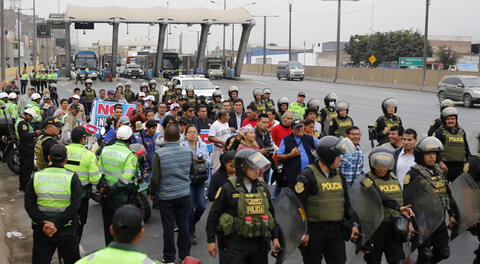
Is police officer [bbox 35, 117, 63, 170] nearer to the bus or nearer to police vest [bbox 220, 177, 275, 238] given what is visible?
police vest [bbox 220, 177, 275, 238]

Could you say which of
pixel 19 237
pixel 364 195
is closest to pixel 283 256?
pixel 364 195

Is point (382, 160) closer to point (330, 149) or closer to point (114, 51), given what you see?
point (330, 149)

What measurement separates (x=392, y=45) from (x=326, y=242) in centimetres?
9221

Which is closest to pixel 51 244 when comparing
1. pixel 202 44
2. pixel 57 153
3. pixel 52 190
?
pixel 52 190

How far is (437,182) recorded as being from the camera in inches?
254

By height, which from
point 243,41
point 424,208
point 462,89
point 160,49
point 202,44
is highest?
point 243,41

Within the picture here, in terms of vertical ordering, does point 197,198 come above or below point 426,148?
below

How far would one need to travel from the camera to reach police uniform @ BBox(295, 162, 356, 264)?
226 inches

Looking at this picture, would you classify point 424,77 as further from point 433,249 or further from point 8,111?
point 433,249

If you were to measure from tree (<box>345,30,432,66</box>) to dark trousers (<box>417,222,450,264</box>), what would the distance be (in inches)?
3537

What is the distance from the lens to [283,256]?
223 inches

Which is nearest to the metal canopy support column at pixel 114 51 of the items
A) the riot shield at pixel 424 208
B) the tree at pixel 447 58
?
the tree at pixel 447 58

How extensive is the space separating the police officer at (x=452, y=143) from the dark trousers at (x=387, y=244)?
125 inches

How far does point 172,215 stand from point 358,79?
52373mm
